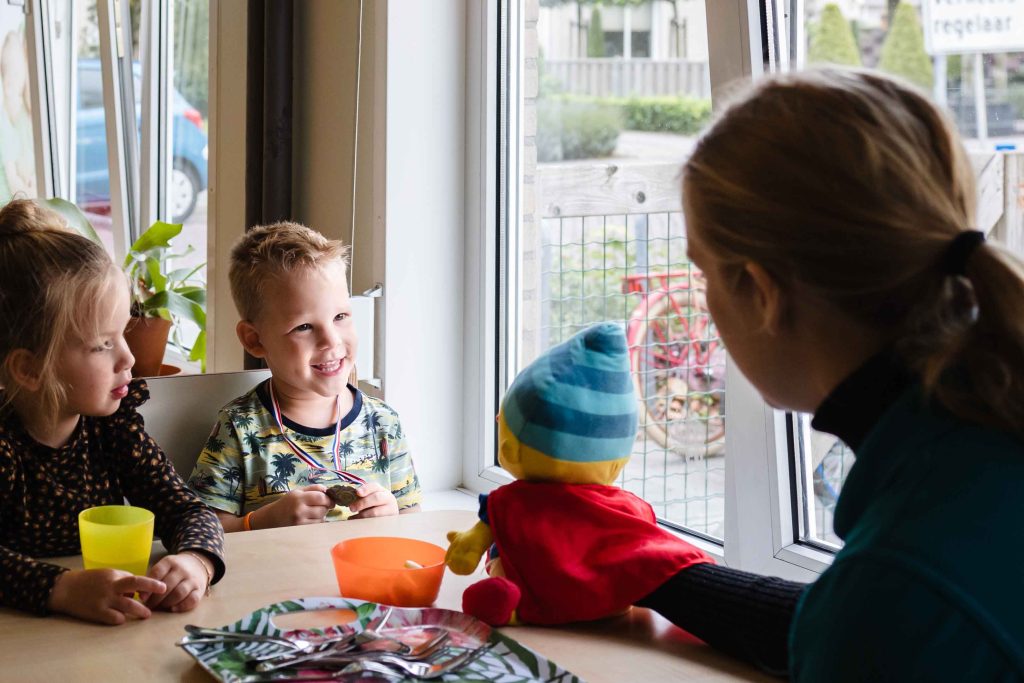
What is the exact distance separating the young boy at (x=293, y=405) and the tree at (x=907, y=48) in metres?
0.96

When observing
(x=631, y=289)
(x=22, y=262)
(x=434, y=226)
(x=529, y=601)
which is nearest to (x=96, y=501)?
(x=22, y=262)

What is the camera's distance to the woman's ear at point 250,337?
6.19 feet

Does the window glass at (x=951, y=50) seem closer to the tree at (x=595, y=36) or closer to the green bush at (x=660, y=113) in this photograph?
the green bush at (x=660, y=113)

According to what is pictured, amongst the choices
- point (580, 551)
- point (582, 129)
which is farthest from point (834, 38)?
point (582, 129)

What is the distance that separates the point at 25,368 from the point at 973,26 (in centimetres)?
129

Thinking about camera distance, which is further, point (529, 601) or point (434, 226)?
point (434, 226)

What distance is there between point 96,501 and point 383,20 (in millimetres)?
1144

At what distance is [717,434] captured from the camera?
244 cm

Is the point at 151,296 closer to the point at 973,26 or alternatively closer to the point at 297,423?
the point at 297,423

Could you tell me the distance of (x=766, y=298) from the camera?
79 cm

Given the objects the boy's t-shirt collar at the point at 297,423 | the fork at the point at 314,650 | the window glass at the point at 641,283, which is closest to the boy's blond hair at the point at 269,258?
the boy's t-shirt collar at the point at 297,423

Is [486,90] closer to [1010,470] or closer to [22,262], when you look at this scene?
[22,262]

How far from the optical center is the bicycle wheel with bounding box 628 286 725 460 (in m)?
2.49

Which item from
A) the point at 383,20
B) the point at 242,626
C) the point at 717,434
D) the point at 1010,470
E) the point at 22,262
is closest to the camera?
the point at 1010,470
